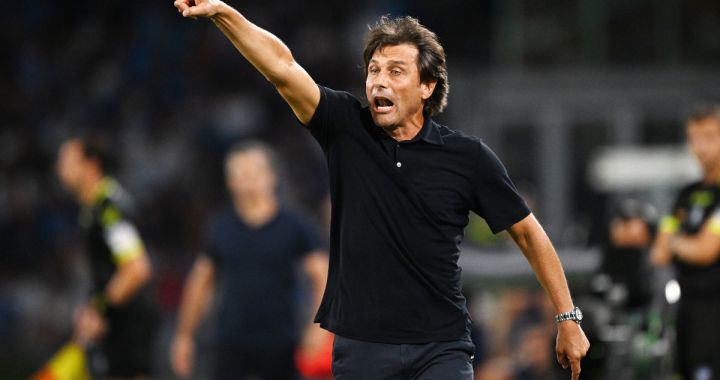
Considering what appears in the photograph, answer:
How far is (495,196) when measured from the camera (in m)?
4.89

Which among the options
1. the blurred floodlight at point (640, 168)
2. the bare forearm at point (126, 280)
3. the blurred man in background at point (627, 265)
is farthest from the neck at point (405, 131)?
the blurred floodlight at point (640, 168)

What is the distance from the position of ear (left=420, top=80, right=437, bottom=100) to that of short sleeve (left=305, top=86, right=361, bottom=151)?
0.88ft

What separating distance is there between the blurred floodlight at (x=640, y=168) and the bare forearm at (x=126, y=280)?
719 cm

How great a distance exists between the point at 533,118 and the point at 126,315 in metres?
12.9

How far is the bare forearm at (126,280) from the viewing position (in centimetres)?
845

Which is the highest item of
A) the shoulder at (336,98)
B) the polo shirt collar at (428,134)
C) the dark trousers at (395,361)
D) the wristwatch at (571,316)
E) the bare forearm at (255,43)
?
the bare forearm at (255,43)

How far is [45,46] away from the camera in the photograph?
20453 mm

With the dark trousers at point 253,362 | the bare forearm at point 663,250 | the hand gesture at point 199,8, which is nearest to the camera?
the hand gesture at point 199,8

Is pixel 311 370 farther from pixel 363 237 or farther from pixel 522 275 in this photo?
pixel 363 237

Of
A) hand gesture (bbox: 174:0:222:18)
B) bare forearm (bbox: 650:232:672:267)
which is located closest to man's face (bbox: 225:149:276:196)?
bare forearm (bbox: 650:232:672:267)

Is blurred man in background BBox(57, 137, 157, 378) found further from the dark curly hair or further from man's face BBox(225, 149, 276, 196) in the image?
the dark curly hair

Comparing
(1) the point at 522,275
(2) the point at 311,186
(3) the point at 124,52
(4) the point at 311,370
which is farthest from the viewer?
(3) the point at 124,52

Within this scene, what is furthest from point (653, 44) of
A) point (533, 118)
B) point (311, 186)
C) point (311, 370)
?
point (311, 370)

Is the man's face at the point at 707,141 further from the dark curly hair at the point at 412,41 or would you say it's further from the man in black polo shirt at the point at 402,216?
the dark curly hair at the point at 412,41
